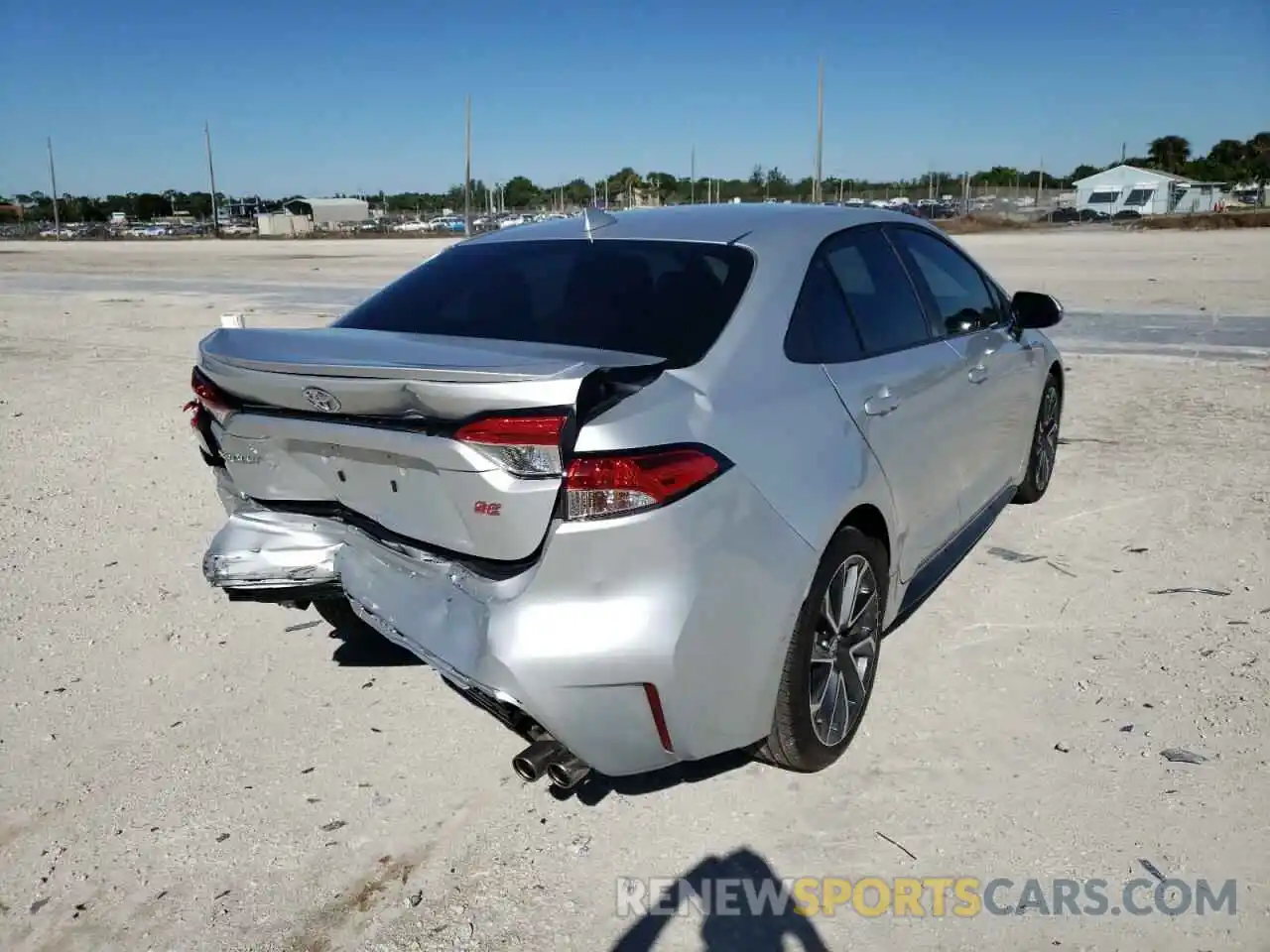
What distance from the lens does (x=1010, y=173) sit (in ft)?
Result: 372

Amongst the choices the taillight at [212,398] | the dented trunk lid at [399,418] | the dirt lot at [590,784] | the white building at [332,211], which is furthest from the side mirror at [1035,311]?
the white building at [332,211]

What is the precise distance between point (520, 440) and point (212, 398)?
4.26ft

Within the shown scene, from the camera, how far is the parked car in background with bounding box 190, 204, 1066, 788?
7.98 feet

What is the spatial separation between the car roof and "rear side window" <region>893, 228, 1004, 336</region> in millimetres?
198

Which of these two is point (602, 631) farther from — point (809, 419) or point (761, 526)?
point (809, 419)

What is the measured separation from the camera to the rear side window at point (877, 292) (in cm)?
352

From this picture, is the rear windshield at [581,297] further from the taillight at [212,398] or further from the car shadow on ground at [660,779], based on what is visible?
the car shadow on ground at [660,779]

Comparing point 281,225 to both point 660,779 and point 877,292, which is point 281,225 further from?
point 660,779

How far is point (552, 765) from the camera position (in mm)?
2594

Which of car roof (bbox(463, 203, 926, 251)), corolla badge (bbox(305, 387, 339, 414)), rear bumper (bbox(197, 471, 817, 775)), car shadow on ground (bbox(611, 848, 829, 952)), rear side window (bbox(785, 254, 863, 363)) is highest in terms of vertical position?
car roof (bbox(463, 203, 926, 251))

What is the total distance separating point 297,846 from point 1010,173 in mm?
123397

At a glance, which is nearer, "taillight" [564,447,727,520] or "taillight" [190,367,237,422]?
"taillight" [564,447,727,520]

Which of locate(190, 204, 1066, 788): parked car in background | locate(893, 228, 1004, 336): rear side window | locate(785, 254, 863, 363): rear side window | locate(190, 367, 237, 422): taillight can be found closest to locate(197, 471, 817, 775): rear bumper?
locate(190, 204, 1066, 788): parked car in background

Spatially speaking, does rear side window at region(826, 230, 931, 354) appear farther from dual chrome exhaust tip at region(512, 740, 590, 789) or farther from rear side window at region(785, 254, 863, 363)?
dual chrome exhaust tip at region(512, 740, 590, 789)
